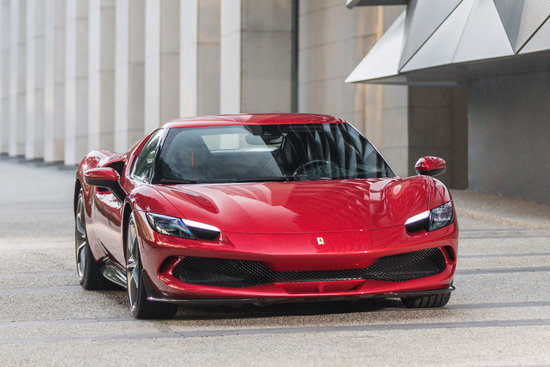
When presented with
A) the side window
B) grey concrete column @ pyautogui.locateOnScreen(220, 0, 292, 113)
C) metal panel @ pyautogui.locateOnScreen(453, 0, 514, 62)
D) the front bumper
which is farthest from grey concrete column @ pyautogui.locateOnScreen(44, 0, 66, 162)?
the front bumper

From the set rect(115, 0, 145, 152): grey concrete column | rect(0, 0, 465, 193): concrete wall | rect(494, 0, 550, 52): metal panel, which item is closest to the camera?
rect(494, 0, 550, 52): metal panel

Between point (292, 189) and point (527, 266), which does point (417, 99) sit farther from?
point (292, 189)

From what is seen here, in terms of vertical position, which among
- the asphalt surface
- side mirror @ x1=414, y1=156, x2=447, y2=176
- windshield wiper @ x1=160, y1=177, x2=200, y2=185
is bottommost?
the asphalt surface

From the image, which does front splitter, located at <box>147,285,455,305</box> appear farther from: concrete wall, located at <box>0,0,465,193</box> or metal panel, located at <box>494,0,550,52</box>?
concrete wall, located at <box>0,0,465,193</box>

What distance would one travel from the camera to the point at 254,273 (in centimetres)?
685

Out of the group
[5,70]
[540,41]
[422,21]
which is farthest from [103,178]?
[5,70]

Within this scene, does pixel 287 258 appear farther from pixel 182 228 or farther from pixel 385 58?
pixel 385 58

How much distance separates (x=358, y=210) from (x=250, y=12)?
25.7 meters

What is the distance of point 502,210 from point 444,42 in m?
2.83

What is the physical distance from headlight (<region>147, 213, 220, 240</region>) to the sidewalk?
950 cm

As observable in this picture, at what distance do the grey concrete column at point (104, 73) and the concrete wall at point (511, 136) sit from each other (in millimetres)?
26635

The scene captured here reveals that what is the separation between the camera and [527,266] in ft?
34.6

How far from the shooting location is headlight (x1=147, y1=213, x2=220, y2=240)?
22.5 feet

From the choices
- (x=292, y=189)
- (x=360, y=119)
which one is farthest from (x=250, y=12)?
(x=292, y=189)
